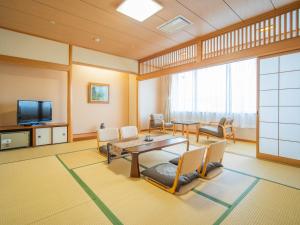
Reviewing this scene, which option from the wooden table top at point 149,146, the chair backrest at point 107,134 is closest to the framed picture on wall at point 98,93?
A: the chair backrest at point 107,134

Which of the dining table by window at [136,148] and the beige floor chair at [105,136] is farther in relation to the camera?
the beige floor chair at [105,136]

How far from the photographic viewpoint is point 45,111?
456 cm

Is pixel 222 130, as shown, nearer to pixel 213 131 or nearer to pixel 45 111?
pixel 213 131

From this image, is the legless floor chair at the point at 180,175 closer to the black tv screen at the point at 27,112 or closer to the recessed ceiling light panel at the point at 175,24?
the recessed ceiling light panel at the point at 175,24

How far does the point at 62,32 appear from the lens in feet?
12.7

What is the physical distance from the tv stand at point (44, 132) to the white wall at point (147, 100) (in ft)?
9.75

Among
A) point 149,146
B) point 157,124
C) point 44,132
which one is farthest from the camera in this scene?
point 157,124

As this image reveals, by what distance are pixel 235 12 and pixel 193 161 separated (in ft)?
9.38

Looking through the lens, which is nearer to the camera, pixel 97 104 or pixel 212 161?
pixel 212 161

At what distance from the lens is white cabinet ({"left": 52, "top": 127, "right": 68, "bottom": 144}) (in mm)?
4469

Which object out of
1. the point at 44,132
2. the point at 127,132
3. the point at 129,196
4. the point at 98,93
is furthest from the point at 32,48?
the point at 129,196

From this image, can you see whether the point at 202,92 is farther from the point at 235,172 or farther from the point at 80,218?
the point at 80,218

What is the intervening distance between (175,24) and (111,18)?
131 centimetres

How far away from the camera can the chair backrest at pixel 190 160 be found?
78.3 inches
